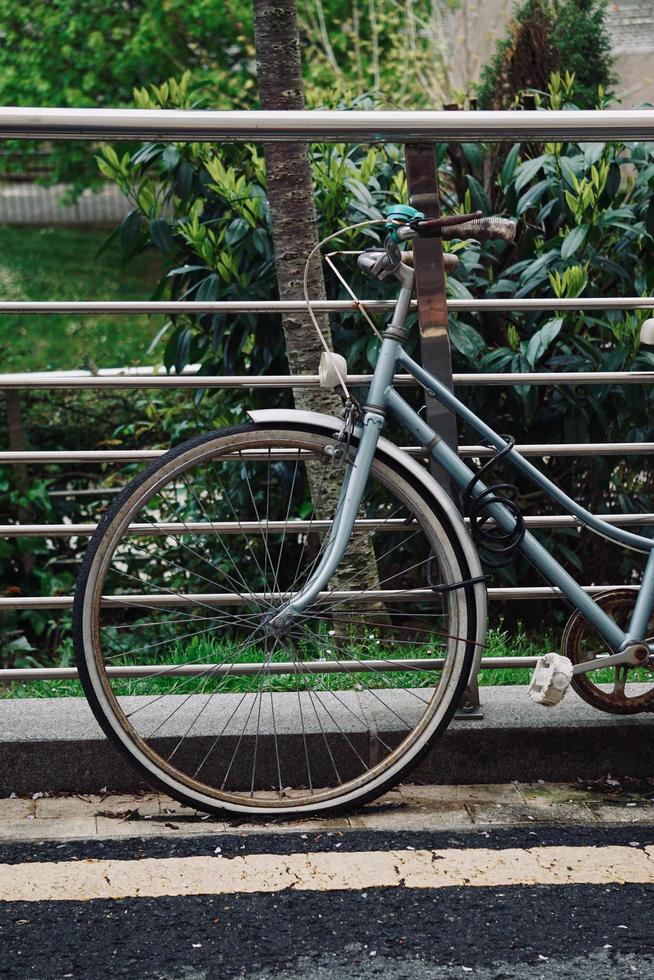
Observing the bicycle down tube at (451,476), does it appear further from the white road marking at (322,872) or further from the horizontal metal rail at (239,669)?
the white road marking at (322,872)

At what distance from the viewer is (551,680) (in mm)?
2670

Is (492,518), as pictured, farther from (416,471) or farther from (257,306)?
(257,306)

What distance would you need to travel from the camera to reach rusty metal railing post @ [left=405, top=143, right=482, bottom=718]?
2707mm

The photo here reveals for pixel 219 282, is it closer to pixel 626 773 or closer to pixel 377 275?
pixel 377 275

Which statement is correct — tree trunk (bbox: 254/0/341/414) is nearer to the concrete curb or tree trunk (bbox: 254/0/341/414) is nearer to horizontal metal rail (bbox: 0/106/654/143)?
horizontal metal rail (bbox: 0/106/654/143)

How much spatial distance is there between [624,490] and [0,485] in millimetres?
2289

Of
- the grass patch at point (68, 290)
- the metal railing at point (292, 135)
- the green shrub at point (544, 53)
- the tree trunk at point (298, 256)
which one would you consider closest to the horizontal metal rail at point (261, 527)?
the metal railing at point (292, 135)

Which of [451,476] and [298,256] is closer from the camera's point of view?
[451,476]

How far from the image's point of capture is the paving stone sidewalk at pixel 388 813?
262 centimetres

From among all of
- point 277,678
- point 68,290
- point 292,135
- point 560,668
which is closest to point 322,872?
point 560,668

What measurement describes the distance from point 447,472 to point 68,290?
17.8m

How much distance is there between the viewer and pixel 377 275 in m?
2.62

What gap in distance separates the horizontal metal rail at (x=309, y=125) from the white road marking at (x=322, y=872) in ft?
4.80

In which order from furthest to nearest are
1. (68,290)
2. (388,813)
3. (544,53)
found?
(68,290)
(544,53)
(388,813)
